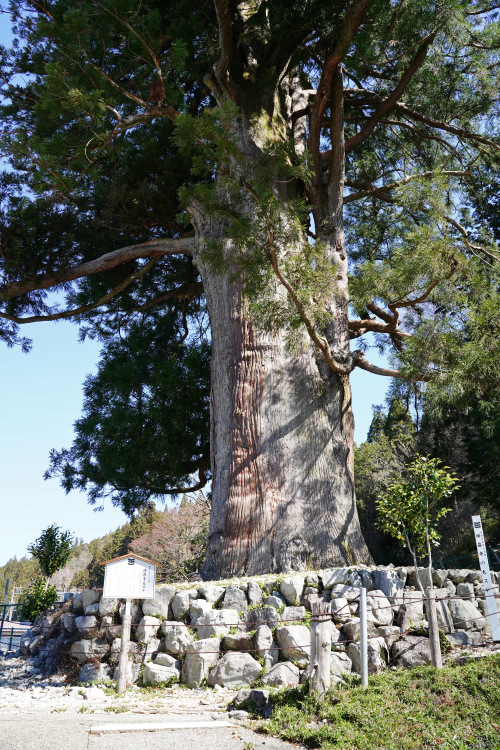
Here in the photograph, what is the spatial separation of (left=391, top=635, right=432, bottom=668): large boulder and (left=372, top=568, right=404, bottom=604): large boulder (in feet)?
1.17

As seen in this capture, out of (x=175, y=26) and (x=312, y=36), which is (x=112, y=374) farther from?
(x=312, y=36)

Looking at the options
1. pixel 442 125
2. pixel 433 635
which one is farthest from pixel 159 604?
pixel 442 125

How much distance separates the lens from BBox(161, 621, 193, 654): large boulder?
4941mm

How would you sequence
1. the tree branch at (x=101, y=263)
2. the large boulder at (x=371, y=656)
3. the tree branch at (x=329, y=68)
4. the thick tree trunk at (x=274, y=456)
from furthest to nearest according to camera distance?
the tree branch at (x=101, y=263)
the tree branch at (x=329, y=68)
the thick tree trunk at (x=274, y=456)
the large boulder at (x=371, y=656)

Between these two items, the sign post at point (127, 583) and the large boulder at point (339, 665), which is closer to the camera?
the large boulder at point (339, 665)

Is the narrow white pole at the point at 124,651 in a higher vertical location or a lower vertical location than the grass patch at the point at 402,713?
higher

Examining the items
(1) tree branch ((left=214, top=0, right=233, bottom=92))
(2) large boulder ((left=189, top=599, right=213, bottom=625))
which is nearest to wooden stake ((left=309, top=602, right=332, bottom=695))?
(2) large boulder ((left=189, top=599, right=213, bottom=625))

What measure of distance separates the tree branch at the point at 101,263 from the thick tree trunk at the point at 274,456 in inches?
49.4

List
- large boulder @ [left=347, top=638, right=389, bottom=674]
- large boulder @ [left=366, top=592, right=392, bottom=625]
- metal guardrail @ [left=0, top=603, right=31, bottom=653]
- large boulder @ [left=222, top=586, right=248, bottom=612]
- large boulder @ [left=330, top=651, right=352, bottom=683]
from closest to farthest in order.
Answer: large boulder @ [left=330, top=651, right=352, bottom=683]
large boulder @ [left=347, top=638, right=389, bottom=674]
large boulder @ [left=366, top=592, right=392, bottom=625]
large boulder @ [left=222, top=586, right=248, bottom=612]
metal guardrail @ [left=0, top=603, right=31, bottom=653]

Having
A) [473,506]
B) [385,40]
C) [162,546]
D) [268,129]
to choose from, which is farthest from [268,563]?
[162,546]

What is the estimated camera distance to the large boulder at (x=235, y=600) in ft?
17.0

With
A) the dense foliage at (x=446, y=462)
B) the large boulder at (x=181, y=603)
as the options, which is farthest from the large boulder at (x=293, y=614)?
the dense foliage at (x=446, y=462)

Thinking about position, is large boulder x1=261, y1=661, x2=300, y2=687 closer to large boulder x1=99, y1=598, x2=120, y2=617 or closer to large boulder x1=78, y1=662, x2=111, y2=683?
large boulder x1=78, y1=662, x2=111, y2=683

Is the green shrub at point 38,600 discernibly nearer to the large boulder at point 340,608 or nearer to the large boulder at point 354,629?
the large boulder at point 340,608
